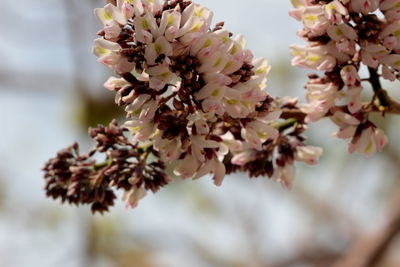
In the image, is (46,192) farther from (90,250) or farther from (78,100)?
(78,100)

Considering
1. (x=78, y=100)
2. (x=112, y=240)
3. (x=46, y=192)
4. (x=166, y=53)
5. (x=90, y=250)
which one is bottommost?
(x=112, y=240)

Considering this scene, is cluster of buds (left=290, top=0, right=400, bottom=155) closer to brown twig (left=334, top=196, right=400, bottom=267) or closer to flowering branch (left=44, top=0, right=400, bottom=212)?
flowering branch (left=44, top=0, right=400, bottom=212)

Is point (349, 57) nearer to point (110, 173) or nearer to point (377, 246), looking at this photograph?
point (110, 173)

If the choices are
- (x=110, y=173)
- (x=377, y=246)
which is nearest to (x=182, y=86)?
(x=110, y=173)

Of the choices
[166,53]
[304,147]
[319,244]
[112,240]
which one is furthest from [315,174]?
[166,53]

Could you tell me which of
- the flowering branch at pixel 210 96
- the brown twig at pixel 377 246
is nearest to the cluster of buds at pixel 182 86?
the flowering branch at pixel 210 96

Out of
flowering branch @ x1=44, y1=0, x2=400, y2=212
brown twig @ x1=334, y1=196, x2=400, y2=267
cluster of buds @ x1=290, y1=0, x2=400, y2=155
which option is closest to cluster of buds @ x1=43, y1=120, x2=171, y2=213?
flowering branch @ x1=44, y1=0, x2=400, y2=212
